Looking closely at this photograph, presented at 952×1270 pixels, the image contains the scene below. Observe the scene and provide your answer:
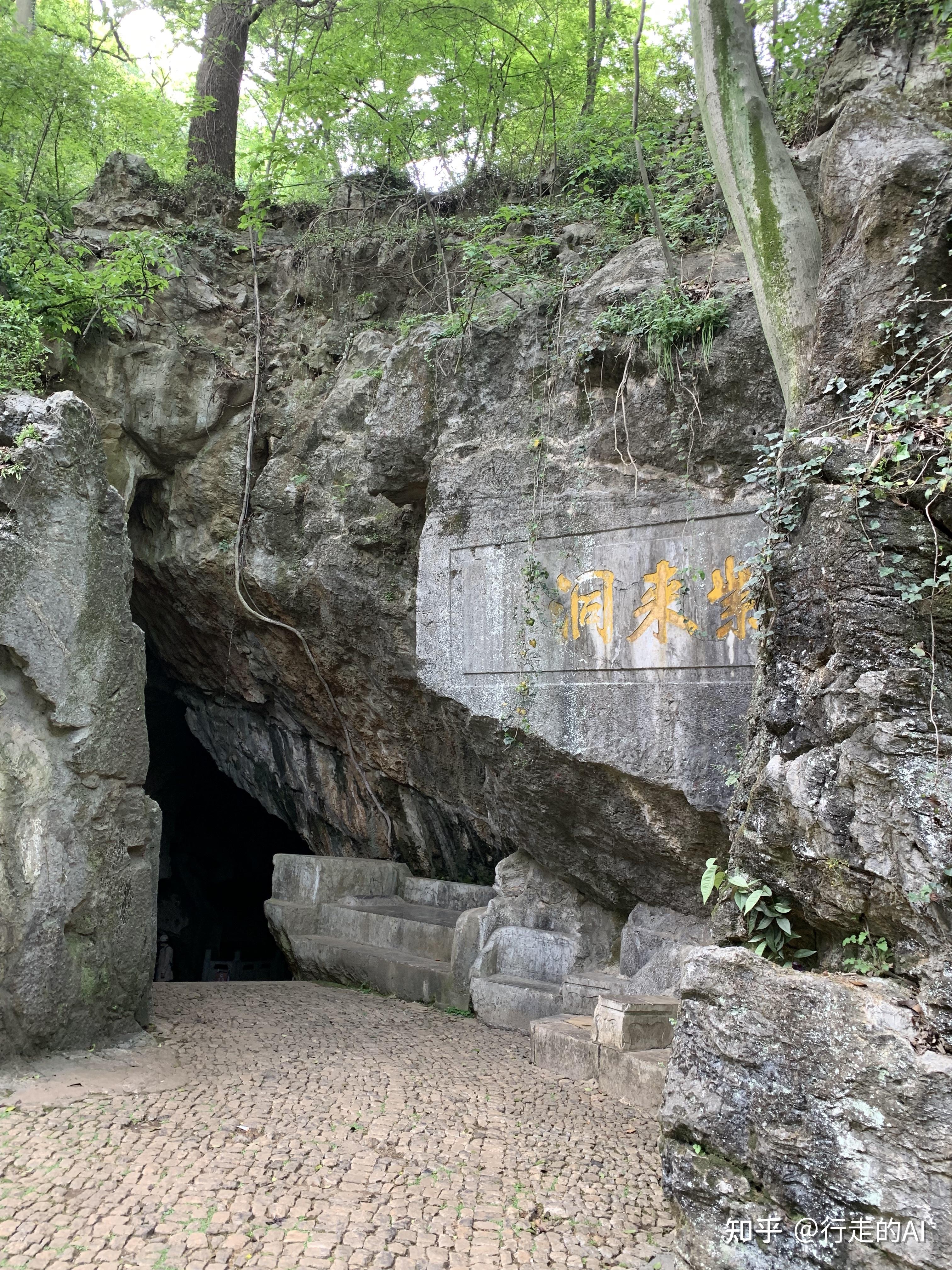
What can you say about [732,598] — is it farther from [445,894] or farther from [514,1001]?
[445,894]

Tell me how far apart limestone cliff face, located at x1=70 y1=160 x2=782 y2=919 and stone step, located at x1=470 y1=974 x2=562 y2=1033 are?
0.72 m

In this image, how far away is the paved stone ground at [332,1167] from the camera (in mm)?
3010

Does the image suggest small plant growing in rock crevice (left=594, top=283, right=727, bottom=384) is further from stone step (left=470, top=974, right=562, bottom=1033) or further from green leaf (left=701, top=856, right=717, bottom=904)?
stone step (left=470, top=974, right=562, bottom=1033)

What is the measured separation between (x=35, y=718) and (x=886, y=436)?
4.49 meters

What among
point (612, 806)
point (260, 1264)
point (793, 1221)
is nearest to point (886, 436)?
point (793, 1221)

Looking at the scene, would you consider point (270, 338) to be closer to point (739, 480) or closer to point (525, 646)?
point (525, 646)

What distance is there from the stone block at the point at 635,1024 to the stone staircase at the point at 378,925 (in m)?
1.73

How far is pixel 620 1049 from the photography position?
4.61m

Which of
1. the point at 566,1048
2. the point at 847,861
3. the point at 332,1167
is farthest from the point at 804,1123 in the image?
the point at 566,1048

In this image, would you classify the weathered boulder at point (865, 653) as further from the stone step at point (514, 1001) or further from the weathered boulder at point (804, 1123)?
the stone step at point (514, 1001)

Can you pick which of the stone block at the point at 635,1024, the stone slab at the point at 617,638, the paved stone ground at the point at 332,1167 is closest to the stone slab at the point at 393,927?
the paved stone ground at the point at 332,1167

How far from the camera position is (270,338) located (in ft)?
27.2

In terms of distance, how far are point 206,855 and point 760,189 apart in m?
11.8

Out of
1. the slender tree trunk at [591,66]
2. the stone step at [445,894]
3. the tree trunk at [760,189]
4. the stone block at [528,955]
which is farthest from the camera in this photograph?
the slender tree trunk at [591,66]
